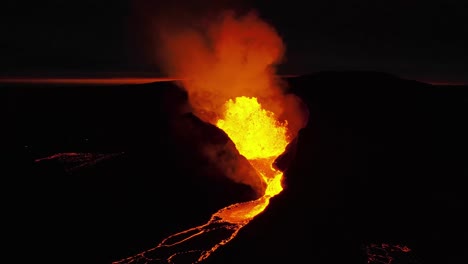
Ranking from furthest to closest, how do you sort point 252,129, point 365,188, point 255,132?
1. point 252,129
2. point 255,132
3. point 365,188

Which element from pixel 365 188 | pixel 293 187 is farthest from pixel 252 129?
pixel 365 188

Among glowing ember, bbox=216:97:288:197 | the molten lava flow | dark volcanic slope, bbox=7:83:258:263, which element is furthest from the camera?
glowing ember, bbox=216:97:288:197

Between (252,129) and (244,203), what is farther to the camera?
(252,129)

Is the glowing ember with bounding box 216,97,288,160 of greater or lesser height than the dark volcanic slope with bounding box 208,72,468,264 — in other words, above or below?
above

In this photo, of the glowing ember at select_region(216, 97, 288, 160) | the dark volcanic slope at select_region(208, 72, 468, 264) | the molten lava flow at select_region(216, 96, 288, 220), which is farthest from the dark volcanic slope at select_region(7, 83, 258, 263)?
the dark volcanic slope at select_region(208, 72, 468, 264)

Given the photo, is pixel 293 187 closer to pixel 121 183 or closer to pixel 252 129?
pixel 252 129

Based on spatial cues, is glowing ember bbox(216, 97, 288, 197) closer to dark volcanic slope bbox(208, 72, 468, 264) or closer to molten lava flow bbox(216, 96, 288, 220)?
molten lava flow bbox(216, 96, 288, 220)

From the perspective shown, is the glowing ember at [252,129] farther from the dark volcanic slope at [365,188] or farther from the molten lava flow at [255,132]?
the dark volcanic slope at [365,188]
